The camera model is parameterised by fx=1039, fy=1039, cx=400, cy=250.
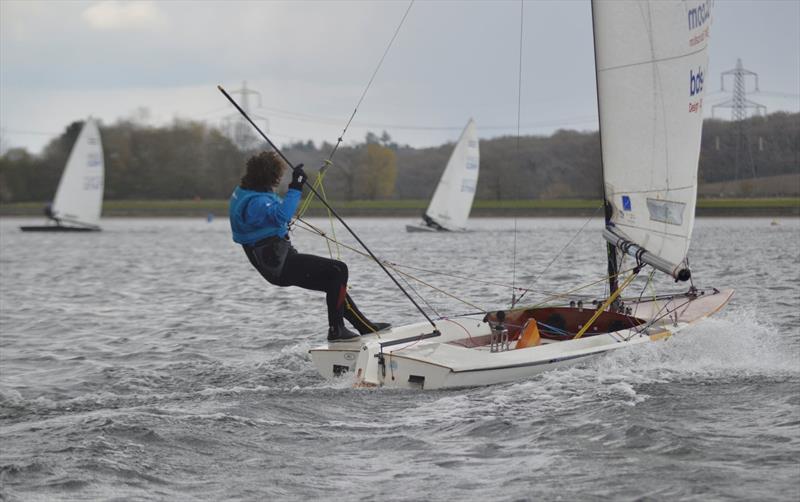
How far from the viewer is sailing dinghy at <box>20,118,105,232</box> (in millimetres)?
51031

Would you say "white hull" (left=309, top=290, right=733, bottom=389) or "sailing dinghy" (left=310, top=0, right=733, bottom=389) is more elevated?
"sailing dinghy" (left=310, top=0, right=733, bottom=389)

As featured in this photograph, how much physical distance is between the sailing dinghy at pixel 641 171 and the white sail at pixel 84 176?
42.8m

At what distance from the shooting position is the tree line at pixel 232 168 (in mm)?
83438

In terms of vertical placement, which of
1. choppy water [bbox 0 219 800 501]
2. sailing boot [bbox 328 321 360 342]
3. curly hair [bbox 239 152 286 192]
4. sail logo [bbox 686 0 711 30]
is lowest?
choppy water [bbox 0 219 800 501]

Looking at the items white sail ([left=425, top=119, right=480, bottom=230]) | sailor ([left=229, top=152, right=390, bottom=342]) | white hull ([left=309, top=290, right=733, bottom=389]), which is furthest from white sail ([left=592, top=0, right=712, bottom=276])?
white sail ([left=425, top=119, right=480, bottom=230])

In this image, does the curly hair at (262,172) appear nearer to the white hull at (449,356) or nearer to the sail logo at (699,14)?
the white hull at (449,356)

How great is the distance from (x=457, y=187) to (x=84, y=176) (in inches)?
754

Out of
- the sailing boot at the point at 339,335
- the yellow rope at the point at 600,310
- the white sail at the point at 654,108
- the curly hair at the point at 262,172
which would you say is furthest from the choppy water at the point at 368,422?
the curly hair at the point at 262,172

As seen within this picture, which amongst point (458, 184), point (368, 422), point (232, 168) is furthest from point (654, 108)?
point (232, 168)

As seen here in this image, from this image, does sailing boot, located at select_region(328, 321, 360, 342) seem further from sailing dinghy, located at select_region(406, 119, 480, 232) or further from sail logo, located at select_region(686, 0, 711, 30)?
sailing dinghy, located at select_region(406, 119, 480, 232)

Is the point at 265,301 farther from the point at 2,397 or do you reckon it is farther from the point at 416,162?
the point at 416,162

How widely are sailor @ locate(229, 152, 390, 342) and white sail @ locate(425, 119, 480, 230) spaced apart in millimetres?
35201

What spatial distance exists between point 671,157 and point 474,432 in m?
4.82

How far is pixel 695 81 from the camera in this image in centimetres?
1064
